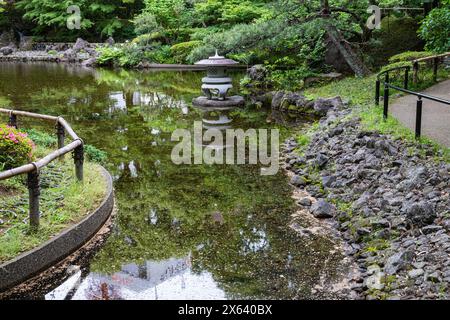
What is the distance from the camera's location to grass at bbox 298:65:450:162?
23.8ft

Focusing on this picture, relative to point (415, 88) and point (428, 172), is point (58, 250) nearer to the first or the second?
point (428, 172)

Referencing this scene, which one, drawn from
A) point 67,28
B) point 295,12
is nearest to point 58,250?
point 295,12

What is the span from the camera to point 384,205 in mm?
5895

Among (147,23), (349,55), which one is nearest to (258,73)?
(349,55)

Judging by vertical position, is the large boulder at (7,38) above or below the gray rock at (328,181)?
above

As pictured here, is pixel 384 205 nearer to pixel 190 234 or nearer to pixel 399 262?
pixel 399 262

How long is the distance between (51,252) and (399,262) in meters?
3.51

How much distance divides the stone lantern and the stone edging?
9.50 meters

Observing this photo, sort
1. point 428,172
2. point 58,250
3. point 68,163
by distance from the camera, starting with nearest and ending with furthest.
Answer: point 58,250 → point 428,172 → point 68,163

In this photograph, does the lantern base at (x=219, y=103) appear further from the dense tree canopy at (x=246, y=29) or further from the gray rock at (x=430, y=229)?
the gray rock at (x=430, y=229)

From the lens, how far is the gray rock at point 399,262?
4.59m

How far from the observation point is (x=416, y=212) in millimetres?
5293

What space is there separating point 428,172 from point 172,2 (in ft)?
89.5

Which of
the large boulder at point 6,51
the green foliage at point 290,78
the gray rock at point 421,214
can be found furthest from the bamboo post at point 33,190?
the large boulder at point 6,51
